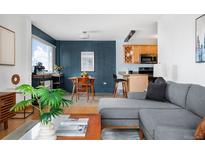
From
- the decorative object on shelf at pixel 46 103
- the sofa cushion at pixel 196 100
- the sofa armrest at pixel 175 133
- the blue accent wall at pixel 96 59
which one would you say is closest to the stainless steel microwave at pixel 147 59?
the blue accent wall at pixel 96 59

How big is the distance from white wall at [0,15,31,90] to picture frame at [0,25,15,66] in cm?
11

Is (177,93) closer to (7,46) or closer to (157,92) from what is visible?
(157,92)

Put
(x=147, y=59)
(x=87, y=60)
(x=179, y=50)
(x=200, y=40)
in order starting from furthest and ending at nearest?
(x=87, y=60) < (x=147, y=59) < (x=179, y=50) < (x=200, y=40)

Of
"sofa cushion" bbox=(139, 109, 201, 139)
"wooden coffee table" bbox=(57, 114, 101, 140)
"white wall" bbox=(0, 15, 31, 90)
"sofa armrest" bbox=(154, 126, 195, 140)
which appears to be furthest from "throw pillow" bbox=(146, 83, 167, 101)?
"white wall" bbox=(0, 15, 31, 90)

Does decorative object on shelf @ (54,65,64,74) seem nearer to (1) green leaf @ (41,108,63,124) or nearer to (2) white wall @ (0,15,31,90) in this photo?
(2) white wall @ (0,15,31,90)

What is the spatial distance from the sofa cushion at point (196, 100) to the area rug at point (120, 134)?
34.1 inches

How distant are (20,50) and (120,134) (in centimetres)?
336

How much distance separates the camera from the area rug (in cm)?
286

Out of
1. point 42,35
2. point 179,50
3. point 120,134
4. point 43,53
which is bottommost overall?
point 120,134

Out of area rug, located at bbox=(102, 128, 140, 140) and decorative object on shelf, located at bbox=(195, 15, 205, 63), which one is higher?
decorative object on shelf, located at bbox=(195, 15, 205, 63)

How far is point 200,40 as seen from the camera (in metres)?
2.92

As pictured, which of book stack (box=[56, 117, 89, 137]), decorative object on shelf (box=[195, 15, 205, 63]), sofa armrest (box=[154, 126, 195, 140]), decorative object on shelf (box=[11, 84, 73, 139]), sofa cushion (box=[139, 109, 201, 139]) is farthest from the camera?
decorative object on shelf (box=[195, 15, 205, 63])

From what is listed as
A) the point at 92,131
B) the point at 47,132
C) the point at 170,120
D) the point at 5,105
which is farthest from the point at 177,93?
the point at 5,105
